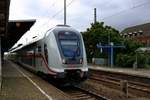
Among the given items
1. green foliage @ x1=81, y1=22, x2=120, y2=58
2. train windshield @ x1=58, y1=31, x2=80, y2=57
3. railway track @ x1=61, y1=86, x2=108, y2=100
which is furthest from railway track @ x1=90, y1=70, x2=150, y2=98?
green foliage @ x1=81, y1=22, x2=120, y2=58

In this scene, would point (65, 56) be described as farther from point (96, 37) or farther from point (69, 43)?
point (96, 37)

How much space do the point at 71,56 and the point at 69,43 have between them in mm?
856

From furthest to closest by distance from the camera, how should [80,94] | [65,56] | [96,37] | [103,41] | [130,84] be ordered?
[96,37] < [103,41] < [130,84] < [65,56] < [80,94]

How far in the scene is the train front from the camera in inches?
753

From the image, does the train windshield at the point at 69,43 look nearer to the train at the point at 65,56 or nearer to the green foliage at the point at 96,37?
the train at the point at 65,56

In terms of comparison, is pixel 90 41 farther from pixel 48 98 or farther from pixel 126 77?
pixel 48 98

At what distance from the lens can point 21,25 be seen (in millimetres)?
32844

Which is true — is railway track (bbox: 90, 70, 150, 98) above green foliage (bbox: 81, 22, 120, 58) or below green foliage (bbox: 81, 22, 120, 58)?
below

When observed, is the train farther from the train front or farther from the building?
the building

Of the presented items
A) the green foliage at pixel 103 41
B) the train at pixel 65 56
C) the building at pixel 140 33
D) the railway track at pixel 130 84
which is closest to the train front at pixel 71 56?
the train at pixel 65 56

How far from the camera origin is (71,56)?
1933 centimetres

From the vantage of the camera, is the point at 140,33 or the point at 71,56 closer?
the point at 71,56

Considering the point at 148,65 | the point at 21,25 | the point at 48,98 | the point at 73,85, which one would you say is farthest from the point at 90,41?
the point at 48,98

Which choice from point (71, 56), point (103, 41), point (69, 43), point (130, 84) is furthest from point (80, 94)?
point (103, 41)
